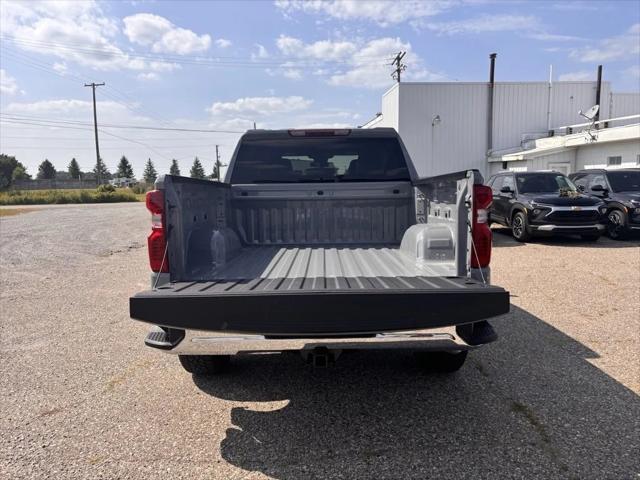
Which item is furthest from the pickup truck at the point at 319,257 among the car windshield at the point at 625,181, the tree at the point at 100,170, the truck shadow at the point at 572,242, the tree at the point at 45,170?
the tree at the point at 45,170

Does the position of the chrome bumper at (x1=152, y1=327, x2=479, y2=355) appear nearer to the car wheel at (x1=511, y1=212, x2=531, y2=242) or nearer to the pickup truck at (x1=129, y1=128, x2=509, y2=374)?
the pickup truck at (x1=129, y1=128, x2=509, y2=374)

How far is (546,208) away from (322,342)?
10.4 metres

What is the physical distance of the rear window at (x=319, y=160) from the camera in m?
4.82

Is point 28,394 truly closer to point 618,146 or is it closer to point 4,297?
point 4,297

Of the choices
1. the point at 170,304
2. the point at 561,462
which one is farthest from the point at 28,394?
the point at 561,462

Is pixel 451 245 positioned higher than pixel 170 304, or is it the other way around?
A: pixel 451 245

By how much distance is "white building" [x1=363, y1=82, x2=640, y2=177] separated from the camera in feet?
67.1

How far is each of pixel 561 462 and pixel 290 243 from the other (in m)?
3.09

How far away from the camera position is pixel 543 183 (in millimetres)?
12242

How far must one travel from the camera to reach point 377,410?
3.23 metres

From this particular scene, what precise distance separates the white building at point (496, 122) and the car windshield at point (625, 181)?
23.9ft

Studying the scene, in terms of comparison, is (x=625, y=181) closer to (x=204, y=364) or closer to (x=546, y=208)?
(x=546, y=208)

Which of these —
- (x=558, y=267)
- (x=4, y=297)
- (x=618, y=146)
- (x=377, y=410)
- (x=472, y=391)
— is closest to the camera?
(x=377, y=410)

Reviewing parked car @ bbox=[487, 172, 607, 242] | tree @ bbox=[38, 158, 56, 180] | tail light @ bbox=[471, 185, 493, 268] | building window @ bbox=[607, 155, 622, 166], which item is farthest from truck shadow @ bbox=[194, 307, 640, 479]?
tree @ bbox=[38, 158, 56, 180]
